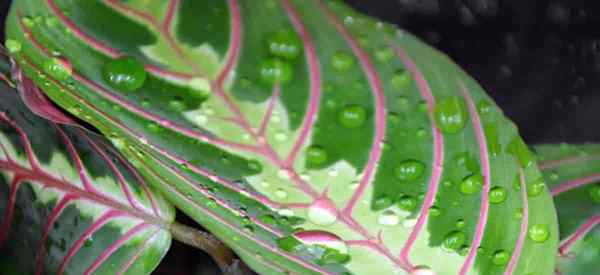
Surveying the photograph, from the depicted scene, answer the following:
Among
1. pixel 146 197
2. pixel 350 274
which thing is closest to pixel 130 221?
pixel 146 197

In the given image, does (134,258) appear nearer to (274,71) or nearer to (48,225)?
(48,225)

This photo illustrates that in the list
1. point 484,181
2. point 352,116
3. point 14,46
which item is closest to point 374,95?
point 352,116

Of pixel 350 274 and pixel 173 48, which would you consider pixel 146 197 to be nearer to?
pixel 350 274

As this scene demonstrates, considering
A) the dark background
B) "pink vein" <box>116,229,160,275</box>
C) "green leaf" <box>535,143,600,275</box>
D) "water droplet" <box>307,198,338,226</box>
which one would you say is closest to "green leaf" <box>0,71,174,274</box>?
"pink vein" <box>116,229,160,275</box>

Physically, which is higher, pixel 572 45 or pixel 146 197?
pixel 572 45

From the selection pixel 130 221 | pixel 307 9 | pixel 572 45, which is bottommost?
pixel 130 221

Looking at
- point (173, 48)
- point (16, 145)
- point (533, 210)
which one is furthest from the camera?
point (16, 145)

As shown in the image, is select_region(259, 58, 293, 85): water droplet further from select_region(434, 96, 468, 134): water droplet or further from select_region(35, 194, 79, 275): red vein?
select_region(35, 194, 79, 275): red vein
